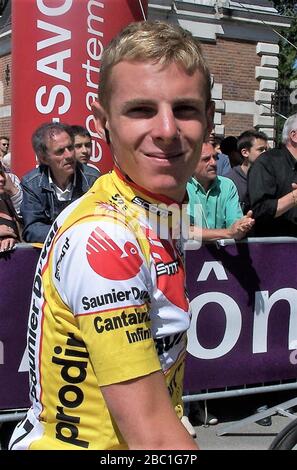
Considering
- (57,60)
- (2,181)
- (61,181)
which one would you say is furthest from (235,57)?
(2,181)

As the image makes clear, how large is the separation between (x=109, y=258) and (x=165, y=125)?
0.29 m

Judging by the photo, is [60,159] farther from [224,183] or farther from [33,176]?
[224,183]

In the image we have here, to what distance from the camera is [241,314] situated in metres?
4.84

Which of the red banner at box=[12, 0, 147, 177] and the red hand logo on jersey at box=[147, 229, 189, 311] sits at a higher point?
the red banner at box=[12, 0, 147, 177]

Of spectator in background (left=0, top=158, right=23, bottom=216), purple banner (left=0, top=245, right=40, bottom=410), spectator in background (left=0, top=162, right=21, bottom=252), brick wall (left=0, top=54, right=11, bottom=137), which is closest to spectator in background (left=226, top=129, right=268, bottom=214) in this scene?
spectator in background (left=0, top=158, right=23, bottom=216)

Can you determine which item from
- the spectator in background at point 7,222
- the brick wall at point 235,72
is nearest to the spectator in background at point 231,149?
the spectator in background at point 7,222

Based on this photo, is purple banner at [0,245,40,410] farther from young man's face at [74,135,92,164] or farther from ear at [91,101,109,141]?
ear at [91,101,109,141]

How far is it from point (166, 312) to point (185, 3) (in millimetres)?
17774

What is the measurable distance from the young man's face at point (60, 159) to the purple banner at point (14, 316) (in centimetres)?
99

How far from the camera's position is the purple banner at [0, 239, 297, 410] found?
4730mm

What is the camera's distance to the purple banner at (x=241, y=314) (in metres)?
4.73

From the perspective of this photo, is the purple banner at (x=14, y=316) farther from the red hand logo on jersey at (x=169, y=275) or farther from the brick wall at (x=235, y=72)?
the brick wall at (x=235, y=72)

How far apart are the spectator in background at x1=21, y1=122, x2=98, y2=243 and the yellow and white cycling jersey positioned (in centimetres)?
332
